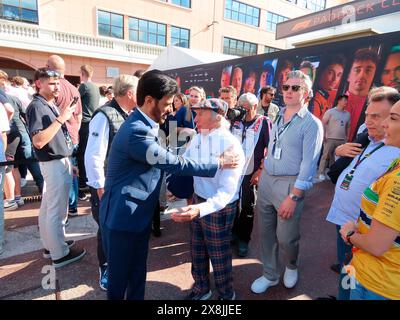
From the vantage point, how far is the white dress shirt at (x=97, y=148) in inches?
90.0

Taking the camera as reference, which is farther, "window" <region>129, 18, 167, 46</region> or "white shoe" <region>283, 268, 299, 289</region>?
"window" <region>129, 18, 167, 46</region>

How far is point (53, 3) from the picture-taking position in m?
18.5

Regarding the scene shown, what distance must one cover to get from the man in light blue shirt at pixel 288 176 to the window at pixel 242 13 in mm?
28547

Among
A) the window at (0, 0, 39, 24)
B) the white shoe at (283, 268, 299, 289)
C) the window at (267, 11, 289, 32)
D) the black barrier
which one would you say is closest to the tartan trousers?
the white shoe at (283, 268, 299, 289)

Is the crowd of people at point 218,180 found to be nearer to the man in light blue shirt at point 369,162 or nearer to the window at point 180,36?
the man in light blue shirt at point 369,162

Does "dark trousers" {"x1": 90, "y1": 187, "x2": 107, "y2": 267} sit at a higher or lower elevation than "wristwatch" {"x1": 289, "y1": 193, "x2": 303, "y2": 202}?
lower

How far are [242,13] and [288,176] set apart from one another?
30.5 m

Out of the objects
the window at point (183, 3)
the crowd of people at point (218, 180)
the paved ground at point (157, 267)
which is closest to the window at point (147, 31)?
the window at point (183, 3)

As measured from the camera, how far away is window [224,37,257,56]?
27827 millimetres

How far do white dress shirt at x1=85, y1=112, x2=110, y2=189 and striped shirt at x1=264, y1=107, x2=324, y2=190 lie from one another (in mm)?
1581

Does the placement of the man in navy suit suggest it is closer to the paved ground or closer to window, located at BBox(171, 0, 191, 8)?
the paved ground

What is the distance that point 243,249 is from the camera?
129 inches
